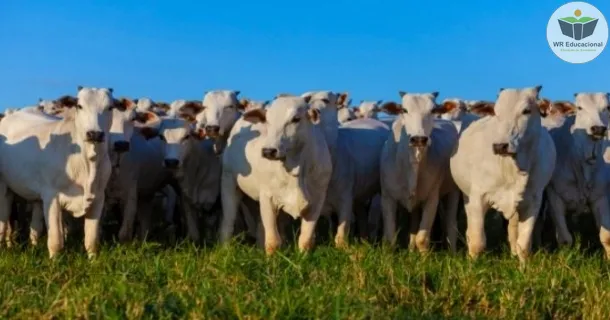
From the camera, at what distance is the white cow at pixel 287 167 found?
10.6m

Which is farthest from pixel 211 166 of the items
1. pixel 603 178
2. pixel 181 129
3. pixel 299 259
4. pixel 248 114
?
pixel 603 178

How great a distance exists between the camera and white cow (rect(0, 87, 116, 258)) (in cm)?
1075

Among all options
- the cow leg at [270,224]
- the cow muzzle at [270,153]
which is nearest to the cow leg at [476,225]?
the cow leg at [270,224]

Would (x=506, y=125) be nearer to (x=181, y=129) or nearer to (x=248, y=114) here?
(x=248, y=114)

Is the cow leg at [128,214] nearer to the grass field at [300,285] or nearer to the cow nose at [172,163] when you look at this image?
the cow nose at [172,163]

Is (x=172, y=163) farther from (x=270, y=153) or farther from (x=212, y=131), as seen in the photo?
(x=270, y=153)

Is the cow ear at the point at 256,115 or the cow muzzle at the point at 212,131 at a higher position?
the cow ear at the point at 256,115

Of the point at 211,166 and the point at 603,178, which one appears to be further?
the point at 211,166

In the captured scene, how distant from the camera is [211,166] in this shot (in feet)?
44.9

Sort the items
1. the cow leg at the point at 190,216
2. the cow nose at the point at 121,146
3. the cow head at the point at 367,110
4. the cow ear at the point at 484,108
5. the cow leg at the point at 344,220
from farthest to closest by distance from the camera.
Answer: the cow head at the point at 367,110 → the cow leg at the point at 190,216 → the cow leg at the point at 344,220 → the cow nose at the point at 121,146 → the cow ear at the point at 484,108

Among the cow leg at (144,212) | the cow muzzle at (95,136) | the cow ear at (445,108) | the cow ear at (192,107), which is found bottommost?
the cow leg at (144,212)

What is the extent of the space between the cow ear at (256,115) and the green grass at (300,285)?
5.35 ft

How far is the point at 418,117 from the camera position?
11.4 metres

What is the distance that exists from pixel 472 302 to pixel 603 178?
5001mm
